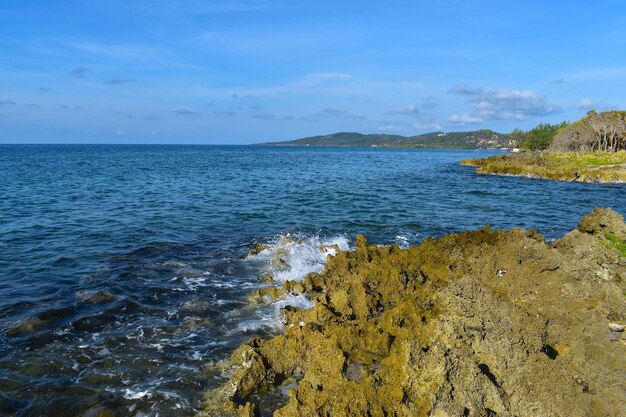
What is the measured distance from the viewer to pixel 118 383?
10.2 m

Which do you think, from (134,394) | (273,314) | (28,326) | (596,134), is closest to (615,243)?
(273,314)

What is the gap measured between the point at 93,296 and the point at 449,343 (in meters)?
13.3

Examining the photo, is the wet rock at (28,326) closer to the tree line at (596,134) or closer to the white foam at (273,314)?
the white foam at (273,314)

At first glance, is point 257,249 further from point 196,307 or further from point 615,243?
point 615,243

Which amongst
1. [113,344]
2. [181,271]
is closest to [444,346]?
[113,344]

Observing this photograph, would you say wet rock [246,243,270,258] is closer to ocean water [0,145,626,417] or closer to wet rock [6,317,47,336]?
ocean water [0,145,626,417]

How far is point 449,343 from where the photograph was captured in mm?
8711

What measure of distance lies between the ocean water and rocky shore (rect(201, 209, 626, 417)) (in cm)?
171

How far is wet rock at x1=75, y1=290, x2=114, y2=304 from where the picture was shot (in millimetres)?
14969

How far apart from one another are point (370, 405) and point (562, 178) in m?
66.3

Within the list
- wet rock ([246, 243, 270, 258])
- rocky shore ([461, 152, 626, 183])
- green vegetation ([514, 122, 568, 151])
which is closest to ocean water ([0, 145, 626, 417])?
wet rock ([246, 243, 270, 258])

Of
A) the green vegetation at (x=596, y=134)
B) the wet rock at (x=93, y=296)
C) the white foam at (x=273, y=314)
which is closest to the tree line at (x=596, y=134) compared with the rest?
the green vegetation at (x=596, y=134)

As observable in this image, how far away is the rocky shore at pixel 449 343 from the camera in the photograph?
25.6ft

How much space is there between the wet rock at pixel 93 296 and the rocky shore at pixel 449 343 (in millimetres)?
6198
